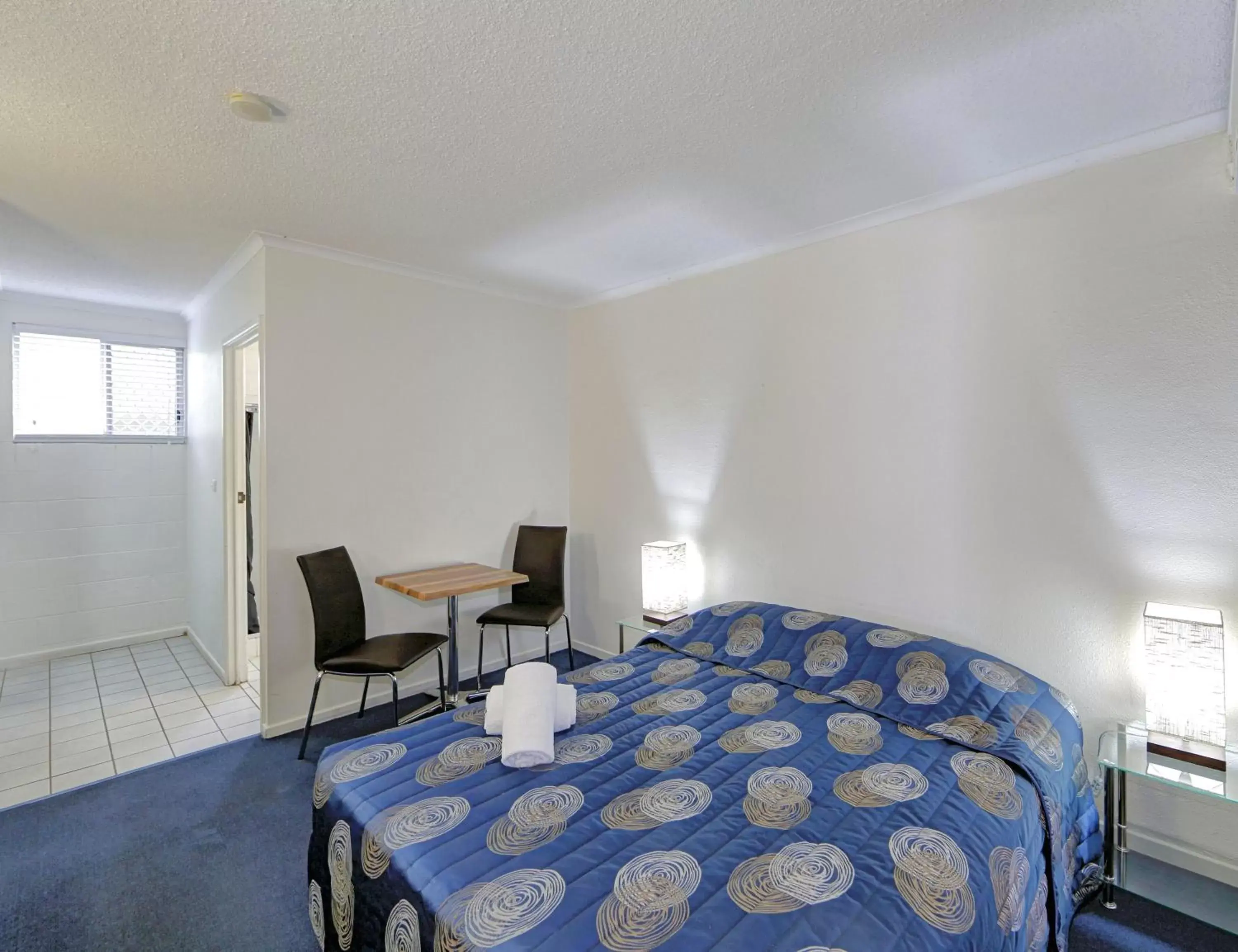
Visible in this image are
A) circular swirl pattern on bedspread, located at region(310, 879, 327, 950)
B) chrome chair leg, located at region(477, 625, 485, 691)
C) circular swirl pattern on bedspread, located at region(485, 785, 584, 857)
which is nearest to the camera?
circular swirl pattern on bedspread, located at region(485, 785, 584, 857)

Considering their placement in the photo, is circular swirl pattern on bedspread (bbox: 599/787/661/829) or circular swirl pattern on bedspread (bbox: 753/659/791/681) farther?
circular swirl pattern on bedspread (bbox: 753/659/791/681)

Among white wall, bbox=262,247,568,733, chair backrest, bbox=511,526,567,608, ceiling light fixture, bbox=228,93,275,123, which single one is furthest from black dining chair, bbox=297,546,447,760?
ceiling light fixture, bbox=228,93,275,123

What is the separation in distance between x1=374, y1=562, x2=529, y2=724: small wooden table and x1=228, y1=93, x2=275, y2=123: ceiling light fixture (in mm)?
2056

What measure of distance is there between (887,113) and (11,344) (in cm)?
549

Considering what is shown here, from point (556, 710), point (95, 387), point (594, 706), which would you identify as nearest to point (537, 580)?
point (594, 706)

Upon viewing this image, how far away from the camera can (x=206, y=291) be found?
3992 mm

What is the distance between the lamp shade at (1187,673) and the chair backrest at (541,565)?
2.80m

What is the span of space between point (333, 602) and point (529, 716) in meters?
1.69

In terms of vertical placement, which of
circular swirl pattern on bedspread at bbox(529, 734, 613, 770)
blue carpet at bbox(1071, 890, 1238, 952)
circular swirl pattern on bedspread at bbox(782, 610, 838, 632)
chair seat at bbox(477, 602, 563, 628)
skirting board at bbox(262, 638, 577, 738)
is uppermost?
circular swirl pattern on bedspread at bbox(782, 610, 838, 632)

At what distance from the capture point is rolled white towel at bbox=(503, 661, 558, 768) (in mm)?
1702

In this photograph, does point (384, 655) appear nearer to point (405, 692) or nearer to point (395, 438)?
point (405, 692)

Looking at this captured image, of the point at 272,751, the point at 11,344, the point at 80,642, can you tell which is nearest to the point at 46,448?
the point at 11,344

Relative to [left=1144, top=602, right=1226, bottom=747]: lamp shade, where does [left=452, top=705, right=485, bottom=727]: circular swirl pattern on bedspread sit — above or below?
below

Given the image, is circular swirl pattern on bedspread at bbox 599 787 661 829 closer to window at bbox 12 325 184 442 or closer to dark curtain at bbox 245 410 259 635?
dark curtain at bbox 245 410 259 635
